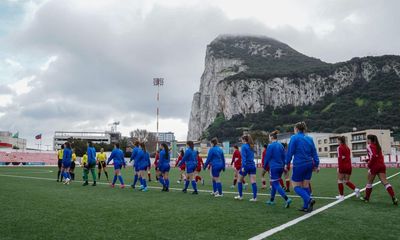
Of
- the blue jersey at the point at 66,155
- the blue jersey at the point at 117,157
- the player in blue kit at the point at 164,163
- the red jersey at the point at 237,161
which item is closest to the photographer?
the player in blue kit at the point at 164,163

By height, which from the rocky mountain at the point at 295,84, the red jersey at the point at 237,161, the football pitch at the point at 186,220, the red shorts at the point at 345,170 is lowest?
the football pitch at the point at 186,220

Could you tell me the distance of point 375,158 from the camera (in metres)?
9.63

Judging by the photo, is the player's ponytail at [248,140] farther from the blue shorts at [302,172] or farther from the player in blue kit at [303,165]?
the blue shorts at [302,172]

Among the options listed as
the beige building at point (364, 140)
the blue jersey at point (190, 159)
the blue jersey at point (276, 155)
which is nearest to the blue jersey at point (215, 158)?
the blue jersey at point (190, 159)

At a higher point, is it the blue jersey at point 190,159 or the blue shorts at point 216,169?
the blue jersey at point 190,159

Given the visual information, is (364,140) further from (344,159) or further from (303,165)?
(303,165)

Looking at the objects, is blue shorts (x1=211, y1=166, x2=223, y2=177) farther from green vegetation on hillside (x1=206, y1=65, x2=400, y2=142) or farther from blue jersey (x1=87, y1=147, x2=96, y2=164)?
green vegetation on hillside (x1=206, y1=65, x2=400, y2=142)

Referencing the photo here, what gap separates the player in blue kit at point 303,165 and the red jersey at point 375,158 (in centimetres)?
250

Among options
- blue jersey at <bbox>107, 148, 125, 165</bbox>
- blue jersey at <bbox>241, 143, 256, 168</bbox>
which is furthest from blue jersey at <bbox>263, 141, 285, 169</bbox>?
blue jersey at <bbox>107, 148, 125, 165</bbox>

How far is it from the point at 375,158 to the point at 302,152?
3037 mm

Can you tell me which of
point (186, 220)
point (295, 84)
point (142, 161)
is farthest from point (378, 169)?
point (295, 84)

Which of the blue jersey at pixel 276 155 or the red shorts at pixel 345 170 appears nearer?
the blue jersey at pixel 276 155

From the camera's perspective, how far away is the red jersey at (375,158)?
9562mm

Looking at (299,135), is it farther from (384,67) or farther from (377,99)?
(384,67)
